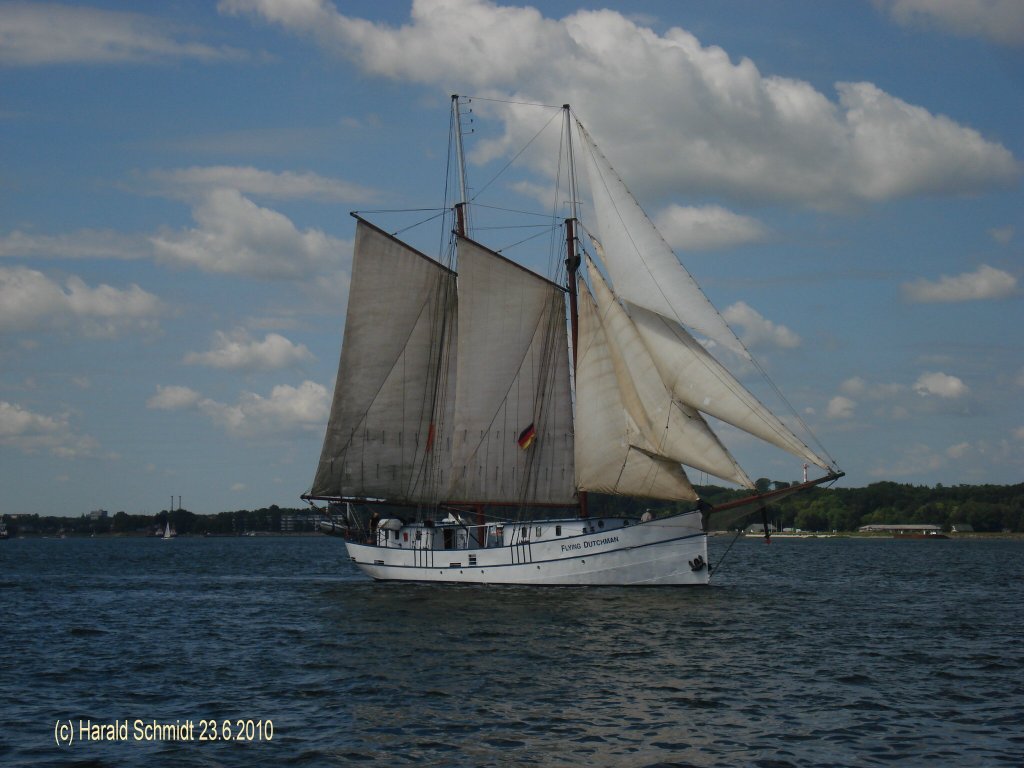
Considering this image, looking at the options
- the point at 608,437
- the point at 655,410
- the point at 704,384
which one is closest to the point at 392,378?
the point at 608,437

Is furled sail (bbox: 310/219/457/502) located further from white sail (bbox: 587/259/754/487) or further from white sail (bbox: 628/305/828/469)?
white sail (bbox: 628/305/828/469)

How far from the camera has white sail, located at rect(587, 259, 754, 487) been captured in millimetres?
54781

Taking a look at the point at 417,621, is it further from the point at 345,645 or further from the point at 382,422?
the point at 382,422

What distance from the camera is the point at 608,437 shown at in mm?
59406

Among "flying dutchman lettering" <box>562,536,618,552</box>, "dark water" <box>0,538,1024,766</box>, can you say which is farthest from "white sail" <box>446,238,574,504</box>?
"dark water" <box>0,538,1024,766</box>

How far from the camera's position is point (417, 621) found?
47.8m

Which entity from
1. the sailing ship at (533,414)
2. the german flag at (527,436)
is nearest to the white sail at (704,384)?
the sailing ship at (533,414)

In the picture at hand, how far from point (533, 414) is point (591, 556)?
9166mm

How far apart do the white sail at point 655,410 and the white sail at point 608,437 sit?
522 mm

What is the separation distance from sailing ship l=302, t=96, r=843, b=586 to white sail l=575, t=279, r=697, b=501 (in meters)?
0.10

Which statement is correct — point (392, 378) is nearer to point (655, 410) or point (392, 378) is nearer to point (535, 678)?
point (655, 410)

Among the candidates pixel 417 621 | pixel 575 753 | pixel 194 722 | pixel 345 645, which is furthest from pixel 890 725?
pixel 417 621

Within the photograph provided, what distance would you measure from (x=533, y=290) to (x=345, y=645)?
91.0ft

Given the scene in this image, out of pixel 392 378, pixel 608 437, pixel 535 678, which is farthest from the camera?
pixel 392 378
